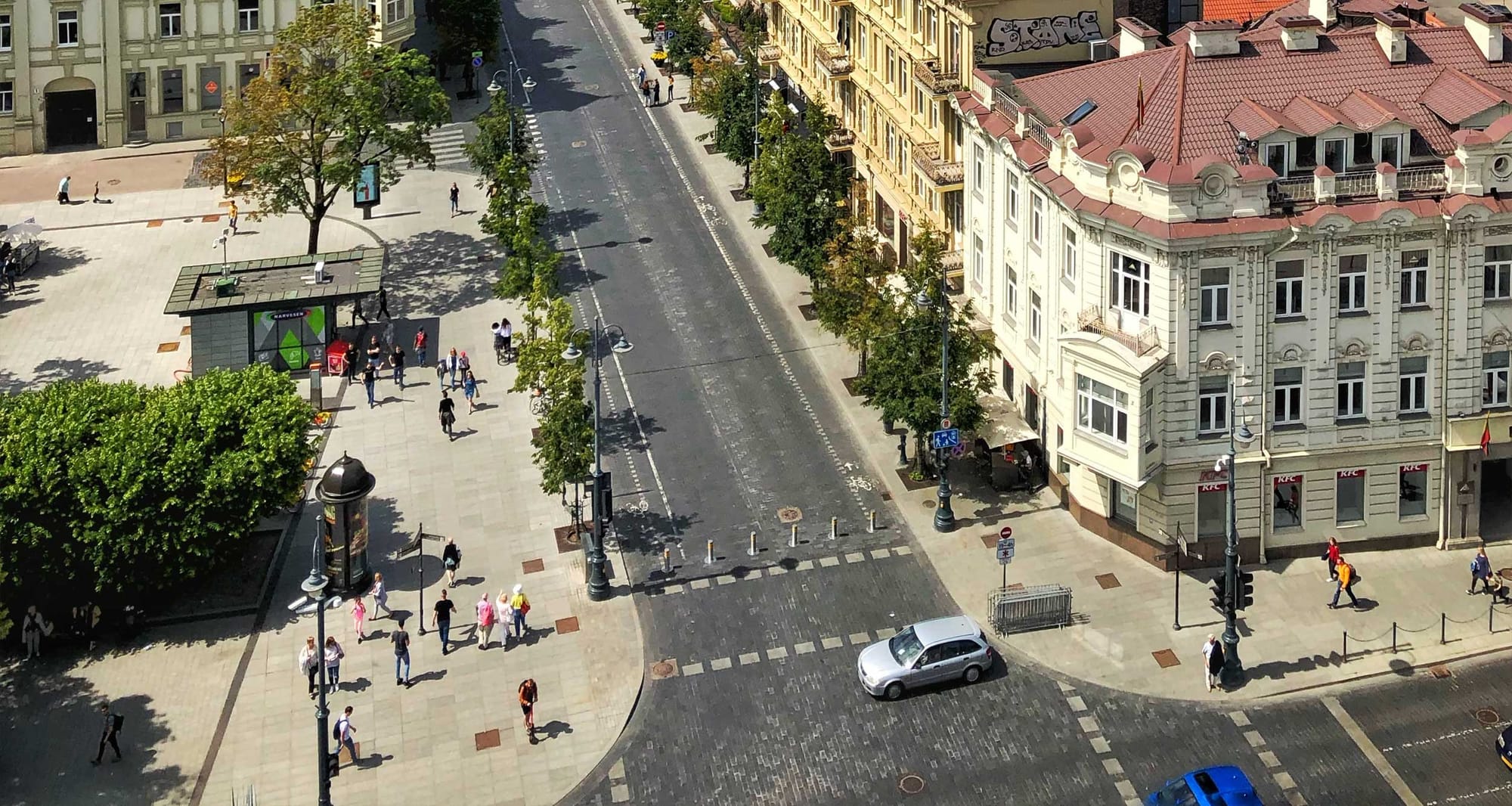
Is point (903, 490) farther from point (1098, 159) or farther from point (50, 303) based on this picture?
point (50, 303)

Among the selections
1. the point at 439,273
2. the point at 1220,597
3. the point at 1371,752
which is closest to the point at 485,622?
the point at 1220,597

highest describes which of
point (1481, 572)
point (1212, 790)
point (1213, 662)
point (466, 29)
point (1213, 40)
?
point (466, 29)

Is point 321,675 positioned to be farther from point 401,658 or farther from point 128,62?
point 128,62

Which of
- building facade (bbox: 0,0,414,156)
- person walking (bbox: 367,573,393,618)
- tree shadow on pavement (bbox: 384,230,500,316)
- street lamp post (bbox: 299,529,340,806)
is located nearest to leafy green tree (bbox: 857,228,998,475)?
person walking (bbox: 367,573,393,618)

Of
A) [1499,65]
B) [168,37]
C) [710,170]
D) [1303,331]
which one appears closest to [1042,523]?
[1303,331]

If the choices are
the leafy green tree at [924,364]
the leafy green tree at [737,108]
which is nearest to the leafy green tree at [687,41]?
the leafy green tree at [737,108]
